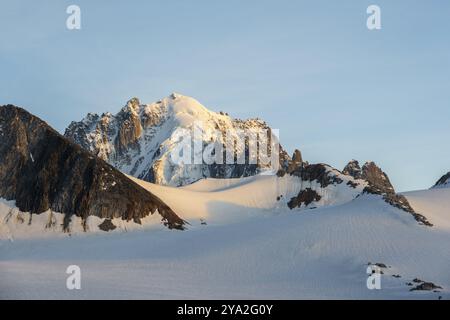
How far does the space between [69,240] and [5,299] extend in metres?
68.8

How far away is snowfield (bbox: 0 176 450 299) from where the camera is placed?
64.2m

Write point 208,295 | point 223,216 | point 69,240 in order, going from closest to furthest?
point 208,295 → point 69,240 → point 223,216

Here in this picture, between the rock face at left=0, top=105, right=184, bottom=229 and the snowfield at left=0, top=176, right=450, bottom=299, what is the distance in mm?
6175

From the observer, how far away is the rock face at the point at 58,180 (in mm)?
132625

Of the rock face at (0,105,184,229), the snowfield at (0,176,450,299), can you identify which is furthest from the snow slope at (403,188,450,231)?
the rock face at (0,105,184,229)

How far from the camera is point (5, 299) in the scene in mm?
51094

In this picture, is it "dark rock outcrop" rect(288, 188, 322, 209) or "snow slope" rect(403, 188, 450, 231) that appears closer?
"snow slope" rect(403, 188, 450, 231)

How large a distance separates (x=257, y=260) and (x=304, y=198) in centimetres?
8391

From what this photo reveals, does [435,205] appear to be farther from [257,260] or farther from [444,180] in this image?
[444,180]

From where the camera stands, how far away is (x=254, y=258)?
280 feet

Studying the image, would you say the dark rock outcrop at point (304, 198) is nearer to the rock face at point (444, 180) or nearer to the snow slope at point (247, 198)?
the snow slope at point (247, 198)

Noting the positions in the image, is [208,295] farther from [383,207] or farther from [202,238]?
[383,207]

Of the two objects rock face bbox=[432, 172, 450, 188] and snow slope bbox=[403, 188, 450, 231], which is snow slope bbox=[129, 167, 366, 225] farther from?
snow slope bbox=[403, 188, 450, 231]
